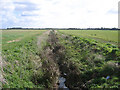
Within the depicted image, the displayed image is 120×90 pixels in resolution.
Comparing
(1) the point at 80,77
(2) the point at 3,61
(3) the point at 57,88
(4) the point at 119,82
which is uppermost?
(2) the point at 3,61

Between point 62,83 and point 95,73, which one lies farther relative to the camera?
point 62,83

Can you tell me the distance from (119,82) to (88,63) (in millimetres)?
4606

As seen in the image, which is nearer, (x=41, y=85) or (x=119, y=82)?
(x=119, y=82)

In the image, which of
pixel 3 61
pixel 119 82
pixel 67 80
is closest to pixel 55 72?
pixel 67 80

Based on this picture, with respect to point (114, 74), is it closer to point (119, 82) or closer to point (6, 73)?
point (119, 82)

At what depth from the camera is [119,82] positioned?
7.66 m

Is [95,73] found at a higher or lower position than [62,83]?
higher

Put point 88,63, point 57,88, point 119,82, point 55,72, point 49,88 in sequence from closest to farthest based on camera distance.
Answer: point 119,82
point 49,88
point 57,88
point 55,72
point 88,63

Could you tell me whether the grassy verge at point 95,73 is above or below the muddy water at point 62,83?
above

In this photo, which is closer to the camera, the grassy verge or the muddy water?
the grassy verge

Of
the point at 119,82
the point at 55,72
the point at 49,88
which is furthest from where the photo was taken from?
the point at 55,72

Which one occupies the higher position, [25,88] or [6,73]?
[6,73]

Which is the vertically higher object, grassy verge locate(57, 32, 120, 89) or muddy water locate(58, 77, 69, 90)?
grassy verge locate(57, 32, 120, 89)

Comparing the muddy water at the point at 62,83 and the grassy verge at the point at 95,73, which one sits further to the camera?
the muddy water at the point at 62,83
